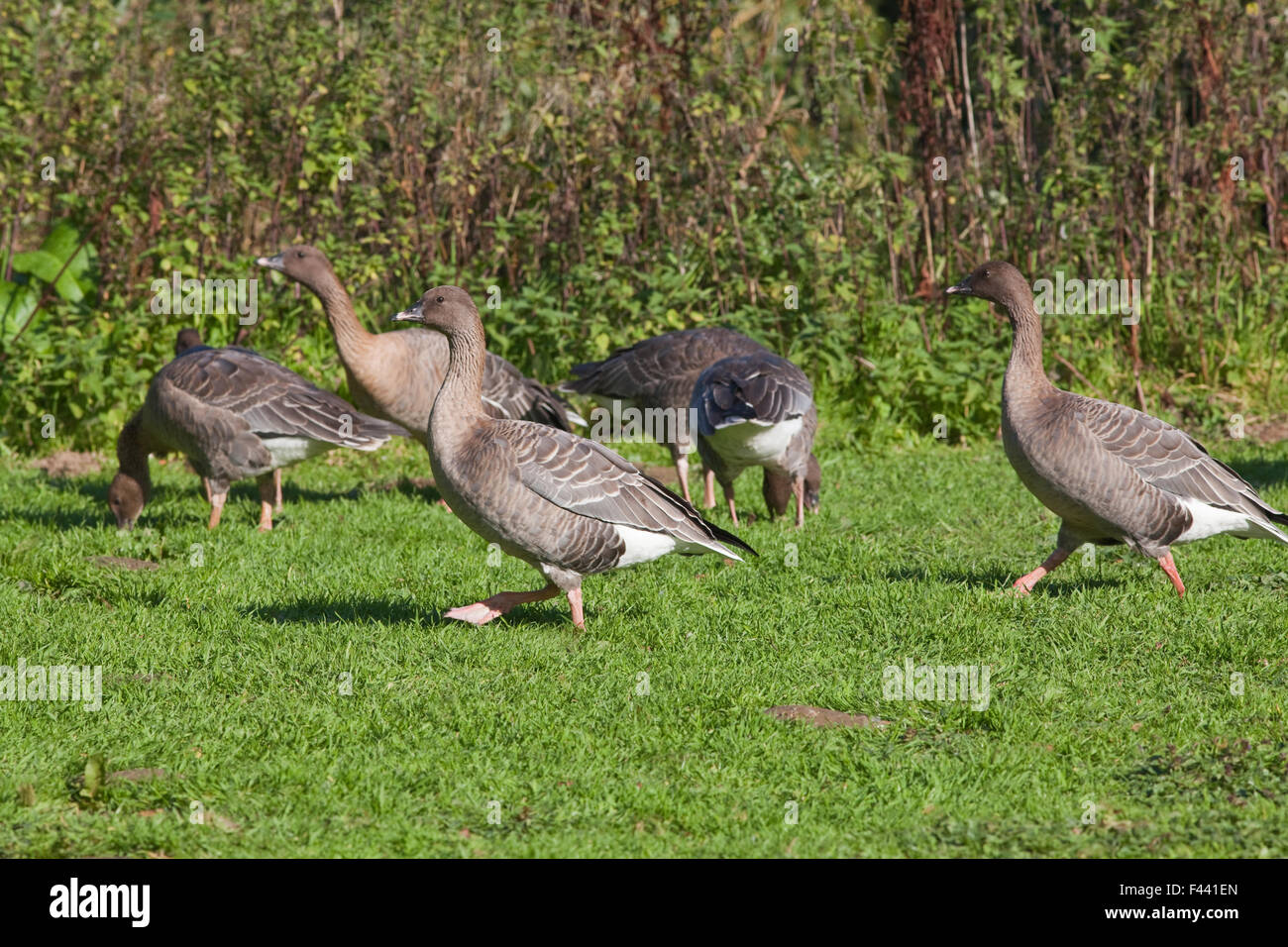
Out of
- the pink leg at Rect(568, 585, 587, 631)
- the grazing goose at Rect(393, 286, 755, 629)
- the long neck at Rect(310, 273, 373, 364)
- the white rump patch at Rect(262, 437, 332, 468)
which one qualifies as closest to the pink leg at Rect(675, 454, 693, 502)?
the long neck at Rect(310, 273, 373, 364)

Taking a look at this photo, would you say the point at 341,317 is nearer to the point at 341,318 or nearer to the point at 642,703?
the point at 341,318

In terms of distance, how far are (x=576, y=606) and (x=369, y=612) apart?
1170 millimetres

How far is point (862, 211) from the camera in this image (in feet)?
43.1

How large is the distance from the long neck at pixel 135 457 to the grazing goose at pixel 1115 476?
594 centimetres

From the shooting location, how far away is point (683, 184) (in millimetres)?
13438

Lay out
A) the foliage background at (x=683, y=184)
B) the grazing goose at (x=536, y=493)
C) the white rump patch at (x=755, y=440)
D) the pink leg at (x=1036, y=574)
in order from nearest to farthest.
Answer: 1. the grazing goose at (x=536, y=493)
2. the pink leg at (x=1036, y=574)
3. the white rump patch at (x=755, y=440)
4. the foliage background at (x=683, y=184)

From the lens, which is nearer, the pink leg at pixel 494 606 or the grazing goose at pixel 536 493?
the grazing goose at pixel 536 493

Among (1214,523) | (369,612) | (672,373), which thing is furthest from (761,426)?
(369,612)

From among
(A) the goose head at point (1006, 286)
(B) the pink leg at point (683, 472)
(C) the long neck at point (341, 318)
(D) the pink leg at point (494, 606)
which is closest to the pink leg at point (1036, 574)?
(A) the goose head at point (1006, 286)

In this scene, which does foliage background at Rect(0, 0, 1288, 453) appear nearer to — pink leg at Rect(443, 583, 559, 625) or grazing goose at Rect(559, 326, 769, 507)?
grazing goose at Rect(559, 326, 769, 507)

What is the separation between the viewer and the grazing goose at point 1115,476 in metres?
7.36

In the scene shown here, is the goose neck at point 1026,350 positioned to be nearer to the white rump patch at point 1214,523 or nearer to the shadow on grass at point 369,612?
the white rump patch at point 1214,523

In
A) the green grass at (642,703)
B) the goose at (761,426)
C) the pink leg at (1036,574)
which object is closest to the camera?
the green grass at (642,703)

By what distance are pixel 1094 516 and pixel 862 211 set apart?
20.9 feet
